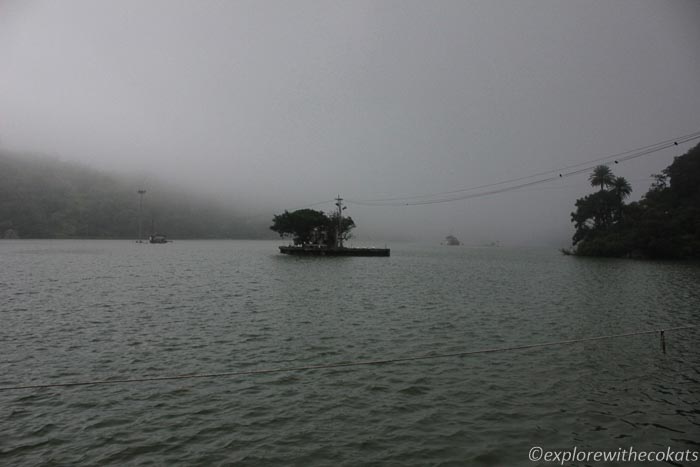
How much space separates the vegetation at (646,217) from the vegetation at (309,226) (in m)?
72.3

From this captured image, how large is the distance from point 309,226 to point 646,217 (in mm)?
85566

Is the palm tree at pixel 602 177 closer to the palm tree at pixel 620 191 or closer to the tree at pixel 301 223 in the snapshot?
the palm tree at pixel 620 191

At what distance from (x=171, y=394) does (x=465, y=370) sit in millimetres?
9212

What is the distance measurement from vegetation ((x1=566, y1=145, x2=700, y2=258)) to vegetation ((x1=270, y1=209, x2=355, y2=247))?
2848 inches

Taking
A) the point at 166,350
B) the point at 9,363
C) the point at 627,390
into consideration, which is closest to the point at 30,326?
the point at 9,363

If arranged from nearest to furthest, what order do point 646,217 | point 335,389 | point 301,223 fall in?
point 335,389, point 646,217, point 301,223

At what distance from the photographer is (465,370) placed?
13.6m

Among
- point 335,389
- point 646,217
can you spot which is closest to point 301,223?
point 646,217

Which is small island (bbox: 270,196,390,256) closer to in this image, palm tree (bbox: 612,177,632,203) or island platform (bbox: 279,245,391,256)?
island platform (bbox: 279,245,391,256)

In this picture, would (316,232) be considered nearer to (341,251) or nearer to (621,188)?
(341,251)

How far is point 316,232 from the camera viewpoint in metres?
120

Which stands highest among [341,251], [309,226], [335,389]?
[309,226]

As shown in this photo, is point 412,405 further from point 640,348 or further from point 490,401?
point 640,348

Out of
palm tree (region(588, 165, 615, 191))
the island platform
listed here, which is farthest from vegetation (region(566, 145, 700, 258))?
the island platform
